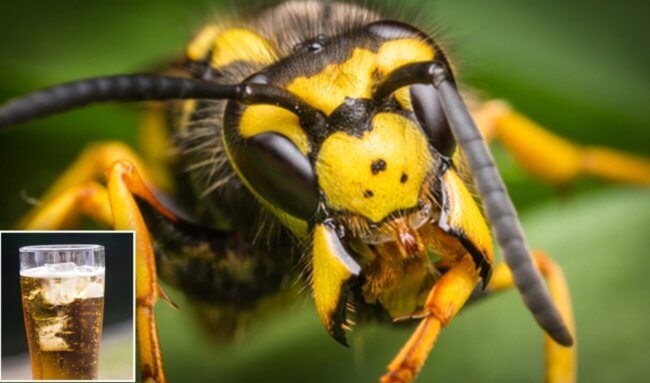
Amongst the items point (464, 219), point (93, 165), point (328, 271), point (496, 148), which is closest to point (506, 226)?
point (464, 219)

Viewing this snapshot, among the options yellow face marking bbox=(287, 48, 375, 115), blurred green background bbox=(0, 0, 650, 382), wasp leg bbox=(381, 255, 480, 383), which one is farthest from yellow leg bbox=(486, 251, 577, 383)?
yellow face marking bbox=(287, 48, 375, 115)

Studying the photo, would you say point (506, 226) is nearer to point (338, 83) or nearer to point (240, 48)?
point (338, 83)

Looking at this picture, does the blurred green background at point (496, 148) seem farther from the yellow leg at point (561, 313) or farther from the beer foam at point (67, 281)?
the beer foam at point (67, 281)

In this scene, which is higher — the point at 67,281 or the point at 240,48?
the point at 240,48

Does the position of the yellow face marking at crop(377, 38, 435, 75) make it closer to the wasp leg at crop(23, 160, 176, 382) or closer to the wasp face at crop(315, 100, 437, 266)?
the wasp face at crop(315, 100, 437, 266)

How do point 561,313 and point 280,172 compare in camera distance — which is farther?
point 561,313

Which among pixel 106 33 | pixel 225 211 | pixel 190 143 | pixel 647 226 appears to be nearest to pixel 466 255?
pixel 225 211

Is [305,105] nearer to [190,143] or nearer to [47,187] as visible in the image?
[190,143]

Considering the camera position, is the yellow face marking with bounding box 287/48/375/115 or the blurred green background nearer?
the yellow face marking with bounding box 287/48/375/115
